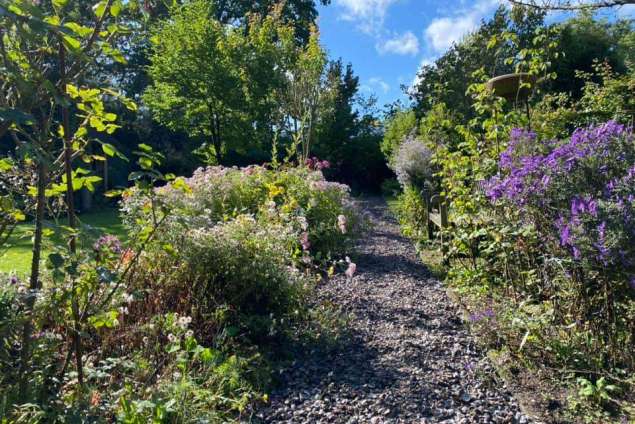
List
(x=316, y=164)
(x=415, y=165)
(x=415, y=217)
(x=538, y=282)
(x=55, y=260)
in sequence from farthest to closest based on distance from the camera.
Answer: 1. (x=415, y=165)
2. (x=316, y=164)
3. (x=415, y=217)
4. (x=538, y=282)
5. (x=55, y=260)

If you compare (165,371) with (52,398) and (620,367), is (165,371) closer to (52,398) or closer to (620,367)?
(52,398)

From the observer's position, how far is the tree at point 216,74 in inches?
487

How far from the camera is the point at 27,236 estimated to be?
176 cm

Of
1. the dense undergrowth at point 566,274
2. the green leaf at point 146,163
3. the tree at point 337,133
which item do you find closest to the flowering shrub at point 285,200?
the dense undergrowth at point 566,274

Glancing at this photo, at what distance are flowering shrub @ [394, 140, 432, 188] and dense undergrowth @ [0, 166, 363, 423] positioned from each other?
5.22 metres

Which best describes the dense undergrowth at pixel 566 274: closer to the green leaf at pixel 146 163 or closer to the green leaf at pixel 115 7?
the green leaf at pixel 146 163

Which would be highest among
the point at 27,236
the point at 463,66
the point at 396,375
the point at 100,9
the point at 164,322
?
the point at 463,66

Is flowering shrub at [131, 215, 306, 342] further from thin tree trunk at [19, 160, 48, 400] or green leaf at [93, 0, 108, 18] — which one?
green leaf at [93, 0, 108, 18]

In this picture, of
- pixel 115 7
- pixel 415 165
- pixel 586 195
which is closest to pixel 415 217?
pixel 415 165

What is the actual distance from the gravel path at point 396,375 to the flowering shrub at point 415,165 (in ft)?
17.1

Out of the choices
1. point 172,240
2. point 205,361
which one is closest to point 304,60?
point 172,240

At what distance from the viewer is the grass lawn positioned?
1.53 metres

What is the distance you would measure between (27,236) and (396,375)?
203cm

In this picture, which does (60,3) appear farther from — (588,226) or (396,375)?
(588,226)
